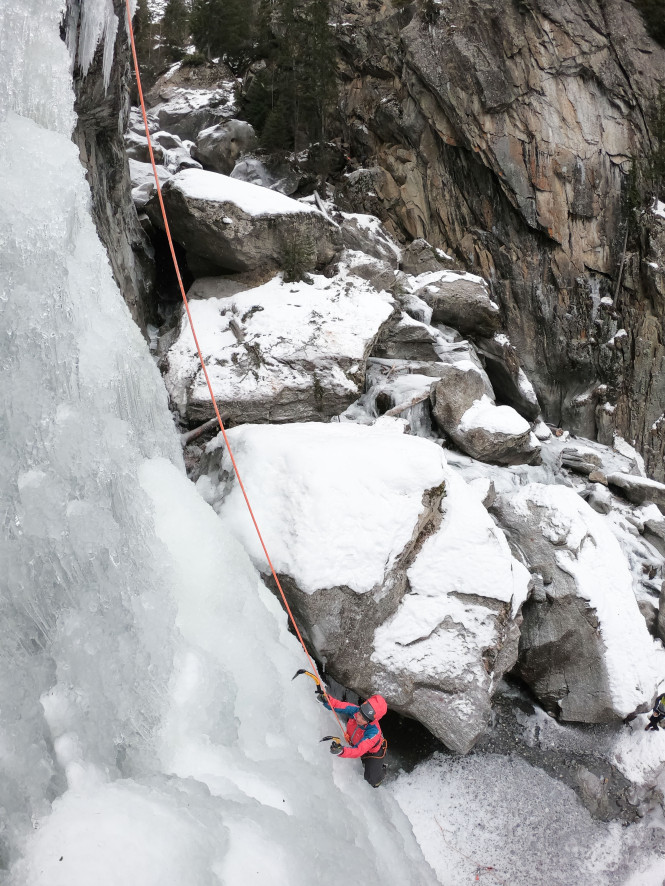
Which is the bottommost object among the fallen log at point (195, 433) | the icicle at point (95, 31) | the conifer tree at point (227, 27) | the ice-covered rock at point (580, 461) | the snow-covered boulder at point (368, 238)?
the ice-covered rock at point (580, 461)

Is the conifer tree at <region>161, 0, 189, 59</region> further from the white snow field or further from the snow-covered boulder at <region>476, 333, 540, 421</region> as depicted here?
the white snow field

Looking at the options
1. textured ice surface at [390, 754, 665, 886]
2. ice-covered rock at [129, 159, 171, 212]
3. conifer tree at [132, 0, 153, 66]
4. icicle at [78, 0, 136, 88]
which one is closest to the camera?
textured ice surface at [390, 754, 665, 886]

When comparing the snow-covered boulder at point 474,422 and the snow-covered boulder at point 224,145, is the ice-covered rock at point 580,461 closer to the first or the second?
the snow-covered boulder at point 474,422

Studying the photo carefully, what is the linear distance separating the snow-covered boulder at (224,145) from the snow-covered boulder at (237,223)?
7.72 m

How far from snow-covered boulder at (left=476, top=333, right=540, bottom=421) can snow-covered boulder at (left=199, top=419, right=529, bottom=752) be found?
25.9 feet

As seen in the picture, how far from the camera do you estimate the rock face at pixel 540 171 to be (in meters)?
15.7

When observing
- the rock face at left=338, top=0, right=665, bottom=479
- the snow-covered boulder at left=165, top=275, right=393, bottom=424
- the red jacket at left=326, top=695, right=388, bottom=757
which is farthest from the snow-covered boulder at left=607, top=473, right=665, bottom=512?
the red jacket at left=326, top=695, right=388, bottom=757

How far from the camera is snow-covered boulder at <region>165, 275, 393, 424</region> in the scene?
8.70 m

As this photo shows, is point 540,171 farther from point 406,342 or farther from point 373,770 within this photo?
point 373,770

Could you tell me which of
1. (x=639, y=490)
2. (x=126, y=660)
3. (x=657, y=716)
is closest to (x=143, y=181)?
(x=126, y=660)

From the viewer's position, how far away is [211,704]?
3.98m

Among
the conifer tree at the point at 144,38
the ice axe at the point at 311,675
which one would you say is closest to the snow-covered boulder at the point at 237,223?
the ice axe at the point at 311,675

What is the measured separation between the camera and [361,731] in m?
4.86

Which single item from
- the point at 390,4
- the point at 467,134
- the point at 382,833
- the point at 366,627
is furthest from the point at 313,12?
the point at 382,833
